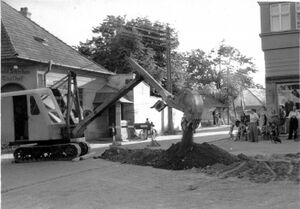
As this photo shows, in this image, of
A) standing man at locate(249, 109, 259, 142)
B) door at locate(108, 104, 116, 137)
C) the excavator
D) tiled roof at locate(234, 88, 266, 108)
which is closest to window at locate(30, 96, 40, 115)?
the excavator

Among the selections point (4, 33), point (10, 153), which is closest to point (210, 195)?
point (10, 153)

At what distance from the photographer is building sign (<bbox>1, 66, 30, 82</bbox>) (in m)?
25.6

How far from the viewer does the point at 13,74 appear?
84.9ft

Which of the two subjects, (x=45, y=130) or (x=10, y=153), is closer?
(x=45, y=130)

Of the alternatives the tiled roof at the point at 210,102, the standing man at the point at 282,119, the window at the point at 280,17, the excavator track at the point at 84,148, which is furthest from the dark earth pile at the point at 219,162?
the tiled roof at the point at 210,102

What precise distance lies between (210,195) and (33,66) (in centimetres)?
1920

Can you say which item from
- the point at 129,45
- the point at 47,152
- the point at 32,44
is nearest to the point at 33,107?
the point at 47,152

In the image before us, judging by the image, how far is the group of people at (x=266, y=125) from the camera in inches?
938

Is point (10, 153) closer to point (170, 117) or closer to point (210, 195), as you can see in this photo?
point (210, 195)

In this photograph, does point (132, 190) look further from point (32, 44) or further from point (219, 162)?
point (32, 44)

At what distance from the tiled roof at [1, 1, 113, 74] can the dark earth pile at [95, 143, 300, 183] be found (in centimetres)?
1133

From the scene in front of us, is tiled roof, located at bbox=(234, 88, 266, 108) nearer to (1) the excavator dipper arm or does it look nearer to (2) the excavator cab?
(1) the excavator dipper arm

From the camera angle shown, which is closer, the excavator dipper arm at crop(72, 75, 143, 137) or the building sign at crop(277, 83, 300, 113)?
the excavator dipper arm at crop(72, 75, 143, 137)

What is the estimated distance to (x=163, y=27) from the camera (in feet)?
178
